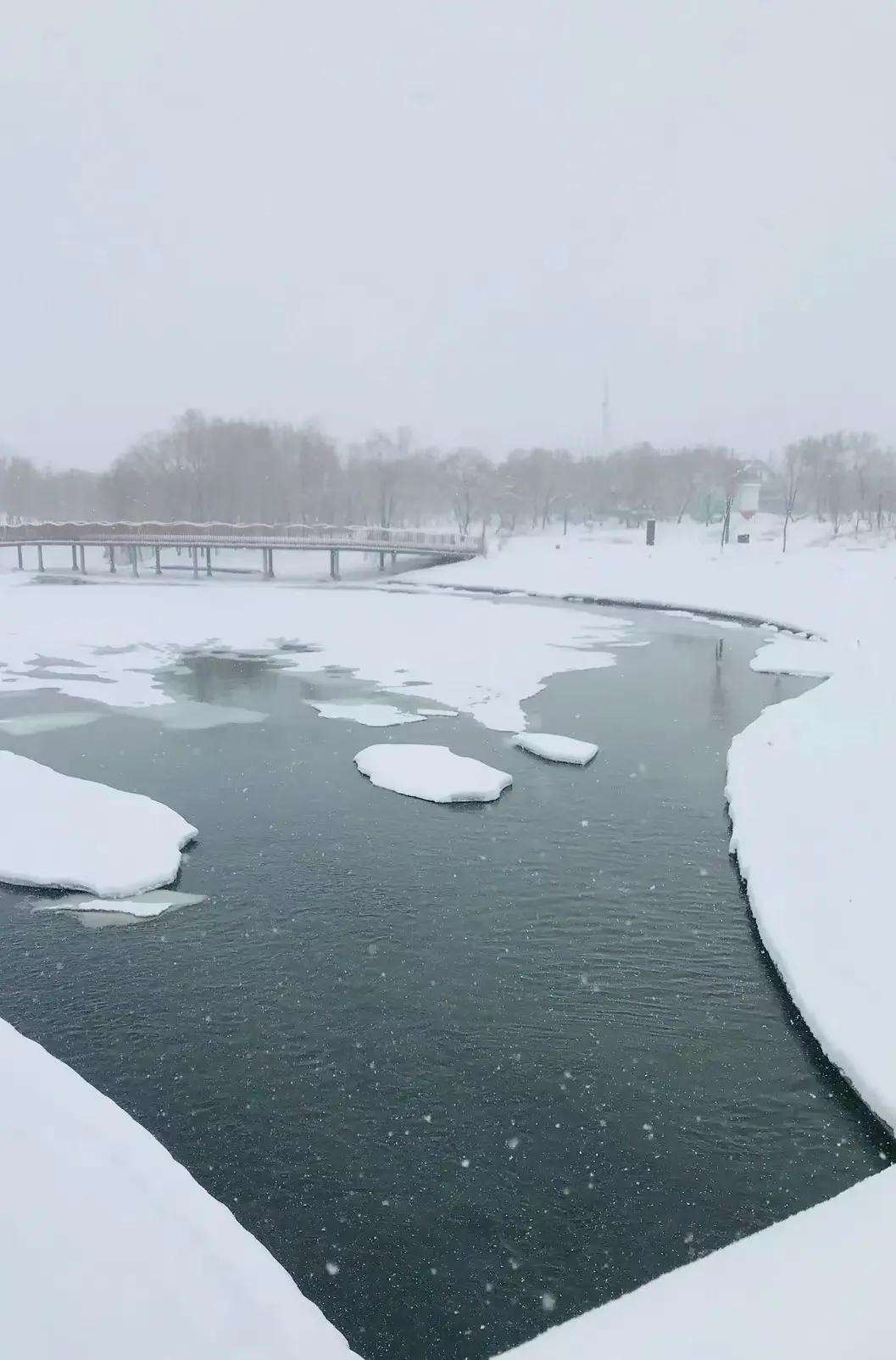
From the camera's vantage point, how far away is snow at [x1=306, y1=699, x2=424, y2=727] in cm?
2652

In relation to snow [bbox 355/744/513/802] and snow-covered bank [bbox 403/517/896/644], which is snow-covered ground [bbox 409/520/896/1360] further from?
snow-covered bank [bbox 403/517/896/644]

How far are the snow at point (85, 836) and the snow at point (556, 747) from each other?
938 cm

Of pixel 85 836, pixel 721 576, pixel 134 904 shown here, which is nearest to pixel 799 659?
pixel 721 576

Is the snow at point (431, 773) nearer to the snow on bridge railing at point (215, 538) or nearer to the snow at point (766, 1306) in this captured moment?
the snow at point (766, 1306)

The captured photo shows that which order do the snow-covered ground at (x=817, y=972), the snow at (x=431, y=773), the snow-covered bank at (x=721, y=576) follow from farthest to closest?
the snow-covered bank at (x=721, y=576), the snow at (x=431, y=773), the snow-covered ground at (x=817, y=972)

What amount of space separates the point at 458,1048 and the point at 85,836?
9.06 metres

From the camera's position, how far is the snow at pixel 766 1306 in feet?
21.9

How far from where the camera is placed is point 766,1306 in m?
7.15

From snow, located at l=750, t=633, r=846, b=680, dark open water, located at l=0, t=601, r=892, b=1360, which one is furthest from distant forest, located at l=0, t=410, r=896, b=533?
dark open water, located at l=0, t=601, r=892, b=1360

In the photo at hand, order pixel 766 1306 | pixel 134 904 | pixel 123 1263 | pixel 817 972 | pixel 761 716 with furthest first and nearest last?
pixel 761 716 → pixel 134 904 → pixel 817 972 → pixel 766 1306 → pixel 123 1263

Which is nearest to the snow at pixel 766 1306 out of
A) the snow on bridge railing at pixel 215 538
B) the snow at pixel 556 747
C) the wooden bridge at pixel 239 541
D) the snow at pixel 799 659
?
the snow at pixel 556 747

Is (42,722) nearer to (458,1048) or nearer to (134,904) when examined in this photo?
(134,904)

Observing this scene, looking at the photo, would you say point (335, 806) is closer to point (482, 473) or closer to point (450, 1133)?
point (450, 1133)

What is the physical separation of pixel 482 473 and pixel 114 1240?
108 meters
